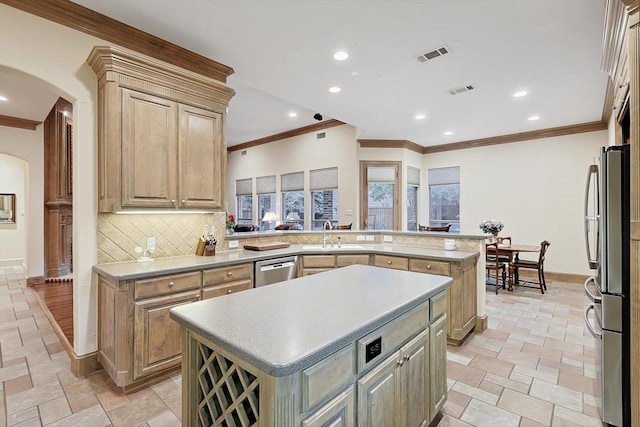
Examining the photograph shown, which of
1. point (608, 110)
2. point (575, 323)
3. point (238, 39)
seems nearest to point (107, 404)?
point (238, 39)

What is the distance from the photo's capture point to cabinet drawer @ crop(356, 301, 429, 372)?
4.19ft

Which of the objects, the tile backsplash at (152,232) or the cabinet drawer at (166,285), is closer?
the cabinet drawer at (166,285)

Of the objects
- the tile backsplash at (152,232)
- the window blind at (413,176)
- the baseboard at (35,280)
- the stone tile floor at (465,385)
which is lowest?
the stone tile floor at (465,385)

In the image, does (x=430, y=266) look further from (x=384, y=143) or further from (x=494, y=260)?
(x=384, y=143)

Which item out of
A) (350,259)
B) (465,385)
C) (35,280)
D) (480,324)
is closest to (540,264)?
(480,324)

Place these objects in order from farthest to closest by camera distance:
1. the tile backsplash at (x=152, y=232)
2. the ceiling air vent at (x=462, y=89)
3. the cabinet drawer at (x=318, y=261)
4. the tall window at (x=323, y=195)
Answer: the tall window at (x=323, y=195), the ceiling air vent at (x=462, y=89), the cabinet drawer at (x=318, y=261), the tile backsplash at (x=152, y=232)

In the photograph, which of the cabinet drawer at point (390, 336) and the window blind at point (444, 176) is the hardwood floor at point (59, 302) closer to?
the cabinet drawer at point (390, 336)

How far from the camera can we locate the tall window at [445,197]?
770 cm

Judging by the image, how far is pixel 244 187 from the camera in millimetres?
9195

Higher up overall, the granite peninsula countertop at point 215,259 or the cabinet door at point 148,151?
the cabinet door at point 148,151

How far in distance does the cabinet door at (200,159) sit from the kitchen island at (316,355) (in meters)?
1.62

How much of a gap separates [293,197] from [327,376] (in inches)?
272

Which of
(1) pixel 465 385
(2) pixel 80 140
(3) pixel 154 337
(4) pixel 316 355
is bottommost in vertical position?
(1) pixel 465 385

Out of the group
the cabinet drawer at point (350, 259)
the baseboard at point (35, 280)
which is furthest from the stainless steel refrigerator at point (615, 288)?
the baseboard at point (35, 280)
